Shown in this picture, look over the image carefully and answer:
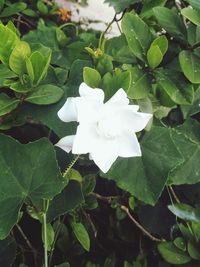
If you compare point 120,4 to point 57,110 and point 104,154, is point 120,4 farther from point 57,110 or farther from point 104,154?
point 104,154

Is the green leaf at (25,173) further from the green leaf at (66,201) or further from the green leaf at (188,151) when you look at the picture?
the green leaf at (188,151)

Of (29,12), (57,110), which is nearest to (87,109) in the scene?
(57,110)

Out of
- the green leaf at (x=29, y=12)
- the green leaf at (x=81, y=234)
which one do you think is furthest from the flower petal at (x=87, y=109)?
the green leaf at (x=29, y=12)

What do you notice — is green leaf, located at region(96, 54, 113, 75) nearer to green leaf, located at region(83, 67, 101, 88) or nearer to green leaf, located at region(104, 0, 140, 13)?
green leaf, located at region(83, 67, 101, 88)

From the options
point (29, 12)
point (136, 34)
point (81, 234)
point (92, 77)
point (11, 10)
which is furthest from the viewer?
point (29, 12)

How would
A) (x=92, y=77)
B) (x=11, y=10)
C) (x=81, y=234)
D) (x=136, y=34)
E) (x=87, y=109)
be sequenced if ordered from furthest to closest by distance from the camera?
(x=11, y=10), (x=81, y=234), (x=136, y=34), (x=92, y=77), (x=87, y=109)
